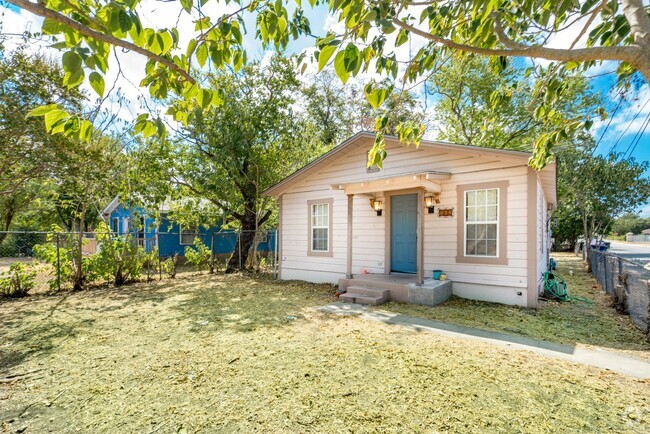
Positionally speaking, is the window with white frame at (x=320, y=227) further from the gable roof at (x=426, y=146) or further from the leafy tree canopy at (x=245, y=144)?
the leafy tree canopy at (x=245, y=144)

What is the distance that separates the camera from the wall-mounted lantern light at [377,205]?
8.17m

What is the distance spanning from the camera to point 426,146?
7441 millimetres

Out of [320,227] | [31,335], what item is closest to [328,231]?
[320,227]

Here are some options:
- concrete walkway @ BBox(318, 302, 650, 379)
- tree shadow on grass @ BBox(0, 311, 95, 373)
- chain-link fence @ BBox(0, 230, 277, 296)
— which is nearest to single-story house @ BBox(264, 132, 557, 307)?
concrete walkway @ BBox(318, 302, 650, 379)

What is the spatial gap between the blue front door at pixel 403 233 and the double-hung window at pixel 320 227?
193 centimetres

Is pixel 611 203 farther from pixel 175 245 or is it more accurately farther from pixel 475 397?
pixel 175 245

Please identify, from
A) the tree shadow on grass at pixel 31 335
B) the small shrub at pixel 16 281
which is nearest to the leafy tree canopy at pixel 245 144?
the small shrub at pixel 16 281

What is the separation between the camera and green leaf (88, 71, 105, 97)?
1.52 m

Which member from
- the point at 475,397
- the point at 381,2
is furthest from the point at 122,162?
the point at 475,397

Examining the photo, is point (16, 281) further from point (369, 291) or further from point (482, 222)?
point (482, 222)

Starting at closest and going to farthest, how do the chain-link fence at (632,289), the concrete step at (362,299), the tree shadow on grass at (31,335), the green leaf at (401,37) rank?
the green leaf at (401,37) → the tree shadow on grass at (31,335) → the chain-link fence at (632,289) → the concrete step at (362,299)

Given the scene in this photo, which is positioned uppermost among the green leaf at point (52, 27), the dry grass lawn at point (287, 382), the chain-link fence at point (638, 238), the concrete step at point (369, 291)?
the green leaf at point (52, 27)

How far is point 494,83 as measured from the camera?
15961 millimetres

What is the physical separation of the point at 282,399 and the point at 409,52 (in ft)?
12.3
